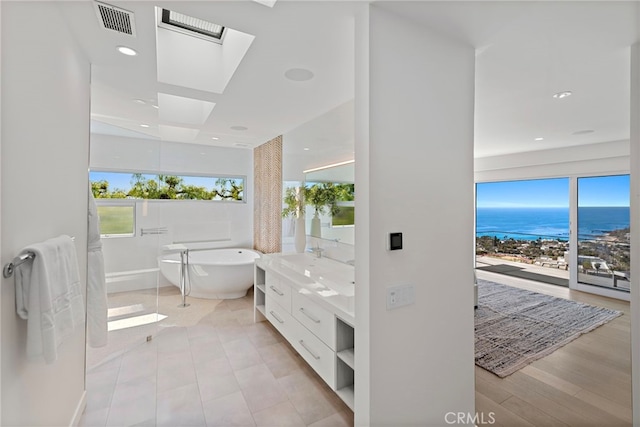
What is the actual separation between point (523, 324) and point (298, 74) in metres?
3.74

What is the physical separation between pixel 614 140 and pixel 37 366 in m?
6.99

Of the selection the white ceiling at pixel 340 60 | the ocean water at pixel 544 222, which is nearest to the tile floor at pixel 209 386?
the white ceiling at pixel 340 60

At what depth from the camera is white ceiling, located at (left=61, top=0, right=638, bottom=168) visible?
59.9 inches

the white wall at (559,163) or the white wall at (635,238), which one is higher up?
the white wall at (559,163)

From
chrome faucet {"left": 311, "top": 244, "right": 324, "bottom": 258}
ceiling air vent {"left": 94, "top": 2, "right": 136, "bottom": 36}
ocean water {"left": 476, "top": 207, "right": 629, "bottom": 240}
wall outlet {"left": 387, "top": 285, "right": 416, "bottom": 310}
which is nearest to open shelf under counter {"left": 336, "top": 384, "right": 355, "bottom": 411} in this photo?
wall outlet {"left": 387, "top": 285, "right": 416, "bottom": 310}

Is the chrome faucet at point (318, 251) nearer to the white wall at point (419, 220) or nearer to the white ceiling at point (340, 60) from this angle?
the white ceiling at point (340, 60)

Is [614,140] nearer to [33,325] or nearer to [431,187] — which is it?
[431,187]

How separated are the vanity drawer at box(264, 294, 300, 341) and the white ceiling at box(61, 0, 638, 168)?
1.68 meters

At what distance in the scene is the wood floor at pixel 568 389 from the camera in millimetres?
1983

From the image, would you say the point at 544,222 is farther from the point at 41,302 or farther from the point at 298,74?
the point at 41,302

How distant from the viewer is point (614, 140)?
454 centimetres

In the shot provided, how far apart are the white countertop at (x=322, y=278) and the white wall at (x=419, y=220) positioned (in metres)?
0.39

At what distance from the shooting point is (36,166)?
1305 mm

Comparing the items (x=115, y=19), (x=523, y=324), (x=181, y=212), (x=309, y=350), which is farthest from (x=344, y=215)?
(x=181, y=212)
